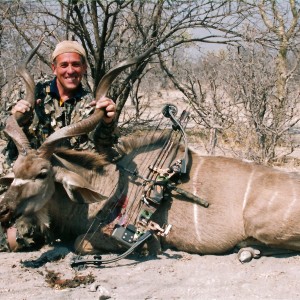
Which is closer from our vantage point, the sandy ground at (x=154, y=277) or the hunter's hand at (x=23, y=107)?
the sandy ground at (x=154, y=277)

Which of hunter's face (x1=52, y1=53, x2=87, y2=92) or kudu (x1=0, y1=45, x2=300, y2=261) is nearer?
kudu (x1=0, y1=45, x2=300, y2=261)

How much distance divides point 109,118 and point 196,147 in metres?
3.89

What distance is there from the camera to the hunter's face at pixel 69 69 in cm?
365

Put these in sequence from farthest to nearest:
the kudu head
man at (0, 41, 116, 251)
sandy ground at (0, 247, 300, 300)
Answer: man at (0, 41, 116, 251), the kudu head, sandy ground at (0, 247, 300, 300)

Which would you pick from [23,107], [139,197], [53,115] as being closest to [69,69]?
[53,115]

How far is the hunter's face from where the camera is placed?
3654 millimetres

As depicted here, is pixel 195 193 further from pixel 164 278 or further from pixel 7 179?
pixel 7 179

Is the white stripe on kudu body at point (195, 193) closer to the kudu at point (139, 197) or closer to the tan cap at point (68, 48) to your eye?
the kudu at point (139, 197)

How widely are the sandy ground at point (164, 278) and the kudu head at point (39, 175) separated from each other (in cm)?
37

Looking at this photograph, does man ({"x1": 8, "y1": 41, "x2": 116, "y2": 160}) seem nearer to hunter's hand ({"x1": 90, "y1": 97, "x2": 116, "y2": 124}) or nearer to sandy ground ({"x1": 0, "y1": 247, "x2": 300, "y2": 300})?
hunter's hand ({"x1": 90, "y1": 97, "x2": 116, "y2": 124})

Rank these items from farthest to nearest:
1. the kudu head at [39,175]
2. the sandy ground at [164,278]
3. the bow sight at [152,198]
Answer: the bow sight at [152,198], the kudu head at [39,175], the sandy ground at [164,278]

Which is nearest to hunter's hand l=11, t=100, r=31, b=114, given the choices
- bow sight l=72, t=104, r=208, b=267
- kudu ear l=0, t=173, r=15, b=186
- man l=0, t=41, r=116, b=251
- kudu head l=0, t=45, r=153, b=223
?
kudu head l=0, t=45, r=153, b=223

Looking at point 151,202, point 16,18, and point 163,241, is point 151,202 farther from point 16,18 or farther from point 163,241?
point 16,18

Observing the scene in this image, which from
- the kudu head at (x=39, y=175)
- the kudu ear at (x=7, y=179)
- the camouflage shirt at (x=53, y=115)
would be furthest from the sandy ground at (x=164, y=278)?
the camouflage shirt at (x=53, y=115)
